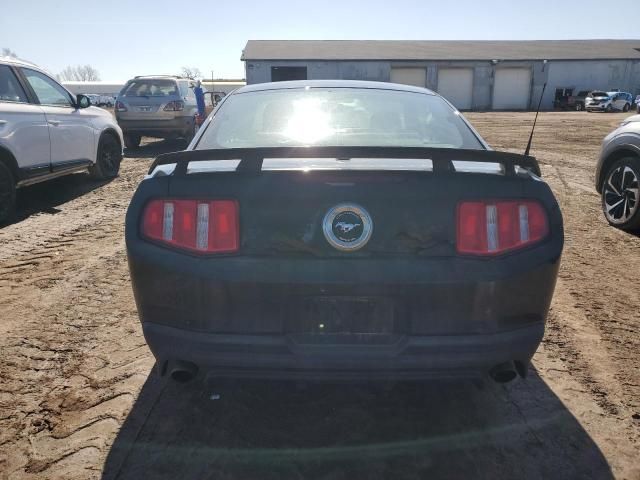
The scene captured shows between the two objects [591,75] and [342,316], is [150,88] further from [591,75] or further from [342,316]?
[591,75]

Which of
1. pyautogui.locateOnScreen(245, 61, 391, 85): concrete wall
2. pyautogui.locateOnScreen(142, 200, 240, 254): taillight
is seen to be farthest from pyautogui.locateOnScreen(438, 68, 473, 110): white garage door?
→ pyautogui.locateOnScreen(142, 200, 240, 254): taillight

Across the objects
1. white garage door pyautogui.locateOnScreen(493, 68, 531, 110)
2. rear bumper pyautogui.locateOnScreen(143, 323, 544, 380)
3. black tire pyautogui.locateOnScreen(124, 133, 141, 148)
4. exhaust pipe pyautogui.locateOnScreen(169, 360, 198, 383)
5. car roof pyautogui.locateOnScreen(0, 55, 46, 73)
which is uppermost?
white garage door pyautogui.locateOnScreen(493, 68, 531, 110)

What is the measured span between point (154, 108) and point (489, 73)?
1561 inches

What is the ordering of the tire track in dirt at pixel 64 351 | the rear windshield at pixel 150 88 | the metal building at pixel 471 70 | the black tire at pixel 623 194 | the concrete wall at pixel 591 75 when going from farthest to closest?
1. the concrete wall at pixel 591 75
2. the metal building at pixel 471 70
3. the rear windshield at pixel 150 88
4. the black tire at pixel 623 194
5. the tire track in dirt at pixel 64 351

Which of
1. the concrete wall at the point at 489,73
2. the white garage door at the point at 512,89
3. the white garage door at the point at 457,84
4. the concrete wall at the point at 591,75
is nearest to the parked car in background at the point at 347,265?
the concrete wall at the point at 489,73

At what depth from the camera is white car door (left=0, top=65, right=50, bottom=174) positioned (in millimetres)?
5750

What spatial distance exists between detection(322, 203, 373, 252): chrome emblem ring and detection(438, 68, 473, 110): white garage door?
45.5 metres

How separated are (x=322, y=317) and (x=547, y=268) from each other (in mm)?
986

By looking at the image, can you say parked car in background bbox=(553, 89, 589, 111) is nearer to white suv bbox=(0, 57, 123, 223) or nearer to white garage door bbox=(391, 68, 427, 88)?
white garage door bbox=(391, 68, 427, 88)

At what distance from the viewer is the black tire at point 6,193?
5.80 m

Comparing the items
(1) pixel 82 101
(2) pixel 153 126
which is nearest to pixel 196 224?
(1) pixel 82 101

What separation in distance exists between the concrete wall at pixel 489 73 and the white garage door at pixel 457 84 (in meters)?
0.38

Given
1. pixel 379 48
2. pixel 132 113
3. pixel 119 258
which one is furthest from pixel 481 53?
pixel 119 258

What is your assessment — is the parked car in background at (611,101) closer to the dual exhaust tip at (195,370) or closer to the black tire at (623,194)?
the black tire at (623,194)
